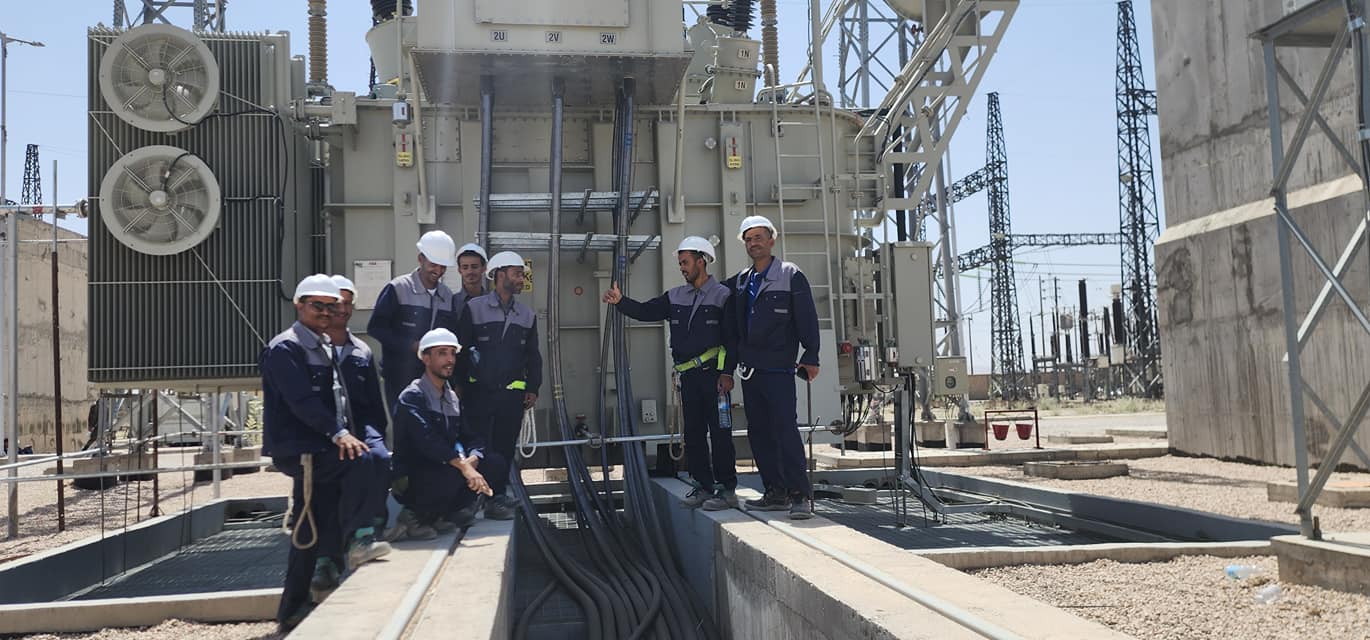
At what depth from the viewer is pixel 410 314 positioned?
658 cm

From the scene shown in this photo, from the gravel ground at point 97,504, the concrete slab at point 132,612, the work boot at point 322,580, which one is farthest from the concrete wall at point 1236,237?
the gravel ground at point 97,504

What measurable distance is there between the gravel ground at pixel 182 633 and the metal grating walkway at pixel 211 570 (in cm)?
127

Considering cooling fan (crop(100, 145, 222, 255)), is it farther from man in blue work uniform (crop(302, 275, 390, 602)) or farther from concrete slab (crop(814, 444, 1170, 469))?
concrete slab (crop(814, 444, 1170, 469))

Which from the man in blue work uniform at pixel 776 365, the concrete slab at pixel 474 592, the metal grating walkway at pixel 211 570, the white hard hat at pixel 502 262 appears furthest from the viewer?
the metal grating walkway at pixel 211 570

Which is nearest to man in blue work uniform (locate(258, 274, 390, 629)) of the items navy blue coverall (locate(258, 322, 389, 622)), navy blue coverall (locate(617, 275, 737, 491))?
navy blue coverall (locate(258, 322, 389, 622))

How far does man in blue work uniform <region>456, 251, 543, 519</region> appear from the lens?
6742 millimetres

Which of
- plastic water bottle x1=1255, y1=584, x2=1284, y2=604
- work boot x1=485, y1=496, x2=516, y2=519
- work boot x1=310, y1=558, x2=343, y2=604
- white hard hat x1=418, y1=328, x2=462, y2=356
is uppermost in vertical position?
white hard hat x1=418, y1=328, x2=462, y2=356

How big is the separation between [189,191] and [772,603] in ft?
22.7

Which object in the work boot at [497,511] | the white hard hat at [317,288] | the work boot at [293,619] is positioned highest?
the white hard hat at [317,288]

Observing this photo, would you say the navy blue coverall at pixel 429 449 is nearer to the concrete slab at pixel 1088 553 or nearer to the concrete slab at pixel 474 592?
the concrete slab at pixel 474 592

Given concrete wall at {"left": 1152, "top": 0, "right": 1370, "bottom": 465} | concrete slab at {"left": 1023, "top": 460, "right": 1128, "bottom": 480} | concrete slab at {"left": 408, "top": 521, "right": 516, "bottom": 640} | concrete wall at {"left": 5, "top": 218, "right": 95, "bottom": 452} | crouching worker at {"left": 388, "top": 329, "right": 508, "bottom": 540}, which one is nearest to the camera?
concrete slab at {"left": 408, "top": 521, "right": 516, "bottom": 640}

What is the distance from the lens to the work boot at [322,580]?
4867mm

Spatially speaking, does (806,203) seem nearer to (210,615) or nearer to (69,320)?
(210,615)

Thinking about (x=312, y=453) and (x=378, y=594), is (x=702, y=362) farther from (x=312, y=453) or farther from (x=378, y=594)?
(x=378, y=594)
